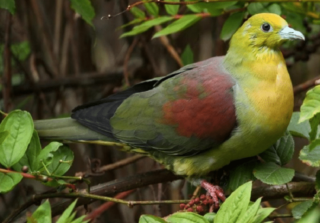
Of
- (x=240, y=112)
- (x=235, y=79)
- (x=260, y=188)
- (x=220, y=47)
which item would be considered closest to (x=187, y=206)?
(x=260, y=188)

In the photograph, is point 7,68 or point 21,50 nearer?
point 7,68

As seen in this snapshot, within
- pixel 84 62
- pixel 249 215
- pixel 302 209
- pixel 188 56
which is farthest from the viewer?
pixel 84 62

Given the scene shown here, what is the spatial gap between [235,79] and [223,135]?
0.68 ft

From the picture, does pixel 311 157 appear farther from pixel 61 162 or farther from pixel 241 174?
pixel 61 162

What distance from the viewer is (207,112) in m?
1.93

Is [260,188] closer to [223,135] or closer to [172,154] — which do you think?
[223,135]

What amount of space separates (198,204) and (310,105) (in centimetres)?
54

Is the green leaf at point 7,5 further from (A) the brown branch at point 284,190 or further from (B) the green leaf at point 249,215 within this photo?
(B) the green leaf at point 249,215

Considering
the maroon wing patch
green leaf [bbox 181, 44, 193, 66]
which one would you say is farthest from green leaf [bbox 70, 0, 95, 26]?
green leaf [bbox 181, 44, 193, 66]

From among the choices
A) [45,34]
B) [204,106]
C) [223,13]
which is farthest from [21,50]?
[204,106]

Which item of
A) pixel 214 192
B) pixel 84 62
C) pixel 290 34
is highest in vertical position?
pixel 290 34

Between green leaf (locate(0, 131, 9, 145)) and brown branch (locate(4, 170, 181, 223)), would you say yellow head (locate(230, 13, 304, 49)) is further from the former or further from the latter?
green leaf (locate(0, 131, 9, 145))

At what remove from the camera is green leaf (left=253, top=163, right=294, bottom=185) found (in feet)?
5.21

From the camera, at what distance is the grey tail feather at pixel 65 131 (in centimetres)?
214
